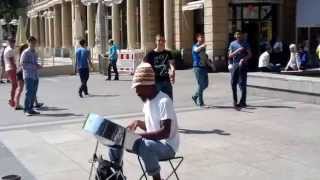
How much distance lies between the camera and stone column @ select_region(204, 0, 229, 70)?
84.3 feet

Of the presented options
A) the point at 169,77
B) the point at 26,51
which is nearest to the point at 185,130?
the point at 169,77

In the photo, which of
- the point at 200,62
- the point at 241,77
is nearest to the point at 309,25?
the point at 241,77

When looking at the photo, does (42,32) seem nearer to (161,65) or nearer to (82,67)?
(82,67)

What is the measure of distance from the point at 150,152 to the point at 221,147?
3.40 metres

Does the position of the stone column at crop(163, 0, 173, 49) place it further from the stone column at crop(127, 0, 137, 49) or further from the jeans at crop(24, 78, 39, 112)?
the jeans at crop(24, 78, 39, 112)

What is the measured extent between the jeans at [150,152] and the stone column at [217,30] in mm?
20334

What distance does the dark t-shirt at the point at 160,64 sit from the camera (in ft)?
32.5

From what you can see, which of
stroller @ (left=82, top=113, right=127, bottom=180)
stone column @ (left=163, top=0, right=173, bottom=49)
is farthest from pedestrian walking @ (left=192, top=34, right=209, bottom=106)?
stone column @ (left=163, top=0, right=173, bottom=49)

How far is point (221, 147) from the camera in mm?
8578

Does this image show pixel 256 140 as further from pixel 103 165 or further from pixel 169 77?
pixel 103 165

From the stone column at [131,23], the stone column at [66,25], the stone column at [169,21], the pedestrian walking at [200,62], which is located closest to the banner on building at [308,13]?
the stone column at [169,21]

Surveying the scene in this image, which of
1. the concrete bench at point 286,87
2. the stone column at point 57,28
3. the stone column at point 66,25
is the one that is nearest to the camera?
the concrete bench at point 286,87

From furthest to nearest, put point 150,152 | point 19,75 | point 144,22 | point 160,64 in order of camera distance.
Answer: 1. point 144,22
2. point 19,75
3. point 160,64
4. point 150,152

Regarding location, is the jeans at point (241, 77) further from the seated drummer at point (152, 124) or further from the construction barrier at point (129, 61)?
the construction barrier at point (129, 61)
